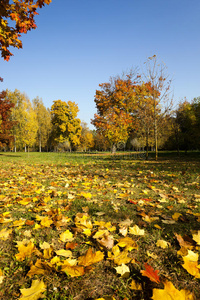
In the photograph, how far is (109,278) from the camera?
1.19m

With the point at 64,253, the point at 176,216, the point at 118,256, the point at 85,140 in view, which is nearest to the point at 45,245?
the point at 64,253

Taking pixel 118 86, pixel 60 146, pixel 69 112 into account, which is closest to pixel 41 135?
pixel 60 146

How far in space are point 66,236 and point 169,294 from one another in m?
1.08

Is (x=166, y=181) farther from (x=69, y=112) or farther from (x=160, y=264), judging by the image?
(x=69, y=112)

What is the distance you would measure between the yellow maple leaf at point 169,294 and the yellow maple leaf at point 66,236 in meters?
0.96

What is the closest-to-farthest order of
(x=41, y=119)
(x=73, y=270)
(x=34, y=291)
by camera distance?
1. (x=34, y=291)
2. (x=73, y=270)
3. (x=41, y=119)

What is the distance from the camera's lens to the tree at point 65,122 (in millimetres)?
34781

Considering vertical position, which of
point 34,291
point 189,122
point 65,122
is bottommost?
point 34,291

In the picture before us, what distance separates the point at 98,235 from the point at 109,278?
0.47 metres

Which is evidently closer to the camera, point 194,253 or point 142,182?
point 194,253

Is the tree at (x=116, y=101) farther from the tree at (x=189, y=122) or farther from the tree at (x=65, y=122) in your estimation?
the tree at (x=65, y=122)

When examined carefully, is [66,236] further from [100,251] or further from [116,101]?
[116,101]

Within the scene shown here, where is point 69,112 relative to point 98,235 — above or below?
above

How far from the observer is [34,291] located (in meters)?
1.07
